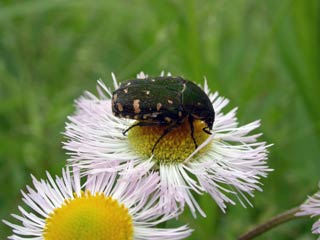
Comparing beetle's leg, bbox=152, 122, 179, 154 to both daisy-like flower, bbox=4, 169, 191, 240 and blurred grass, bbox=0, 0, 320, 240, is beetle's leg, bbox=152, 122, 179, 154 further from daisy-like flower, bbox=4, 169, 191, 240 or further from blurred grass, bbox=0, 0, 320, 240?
blurred grass, bbox=0, 0, 320, 240

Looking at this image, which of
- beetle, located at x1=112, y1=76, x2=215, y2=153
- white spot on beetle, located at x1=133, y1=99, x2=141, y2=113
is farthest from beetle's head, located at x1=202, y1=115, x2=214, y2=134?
white spot on beetle, located at x1=133, y1=99, x2=141, y2=113

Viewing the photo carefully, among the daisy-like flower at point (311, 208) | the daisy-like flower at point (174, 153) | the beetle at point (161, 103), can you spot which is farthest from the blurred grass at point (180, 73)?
the daisy-like flower at point (311, 208)

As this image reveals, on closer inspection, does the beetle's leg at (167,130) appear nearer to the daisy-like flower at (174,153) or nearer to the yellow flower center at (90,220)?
the daisy-like flower at (174,153)

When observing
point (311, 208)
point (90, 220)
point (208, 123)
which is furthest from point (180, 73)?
point (90, 220)

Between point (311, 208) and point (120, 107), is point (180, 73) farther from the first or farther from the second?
point (311, 208)

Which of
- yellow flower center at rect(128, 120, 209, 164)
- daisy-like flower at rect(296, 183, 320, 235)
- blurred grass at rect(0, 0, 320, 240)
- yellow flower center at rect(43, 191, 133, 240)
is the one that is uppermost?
blurred grass at rect(0, 0, 320, 240)

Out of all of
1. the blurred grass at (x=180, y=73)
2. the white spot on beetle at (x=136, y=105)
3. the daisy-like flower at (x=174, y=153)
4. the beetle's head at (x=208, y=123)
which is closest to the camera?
the daisy-like flower at (x=174, y=153)
